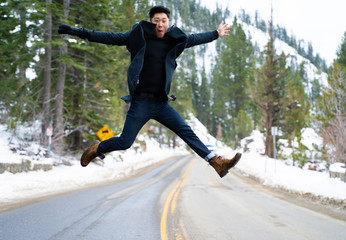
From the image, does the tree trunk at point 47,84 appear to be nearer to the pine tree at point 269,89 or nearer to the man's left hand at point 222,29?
the man's left hand at point 222,29

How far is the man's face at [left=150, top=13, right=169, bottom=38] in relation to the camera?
10.3ft

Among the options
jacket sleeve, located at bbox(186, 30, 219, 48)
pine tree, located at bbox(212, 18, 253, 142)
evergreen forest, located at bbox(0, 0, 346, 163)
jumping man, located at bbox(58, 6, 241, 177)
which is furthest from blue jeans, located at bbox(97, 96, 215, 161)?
pine tree, located at bbox(212, 18, 253, 142)

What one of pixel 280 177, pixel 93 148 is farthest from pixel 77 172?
pixel 93 148

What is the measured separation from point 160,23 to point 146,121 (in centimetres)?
102

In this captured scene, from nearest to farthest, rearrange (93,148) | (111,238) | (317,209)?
(93,148)
(111,238)
(317,209)

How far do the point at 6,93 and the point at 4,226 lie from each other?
49.3ft

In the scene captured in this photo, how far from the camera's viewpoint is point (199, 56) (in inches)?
5881

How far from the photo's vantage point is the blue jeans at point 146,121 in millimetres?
3268

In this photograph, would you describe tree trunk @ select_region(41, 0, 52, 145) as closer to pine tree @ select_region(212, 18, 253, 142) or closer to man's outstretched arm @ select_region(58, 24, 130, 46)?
man's outstretched arm @ select_region(58, 24, 130, 46)

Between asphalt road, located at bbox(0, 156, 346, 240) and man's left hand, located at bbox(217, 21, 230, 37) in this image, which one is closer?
man's left hand, located at bbox(217, 21, 230, 37)

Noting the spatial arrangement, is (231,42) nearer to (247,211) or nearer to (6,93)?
(6,93)

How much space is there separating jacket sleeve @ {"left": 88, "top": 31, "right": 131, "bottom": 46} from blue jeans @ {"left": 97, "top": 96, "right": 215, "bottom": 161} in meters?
0.60

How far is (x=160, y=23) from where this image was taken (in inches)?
124

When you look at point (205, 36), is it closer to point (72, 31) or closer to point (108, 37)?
point (108, 37)
